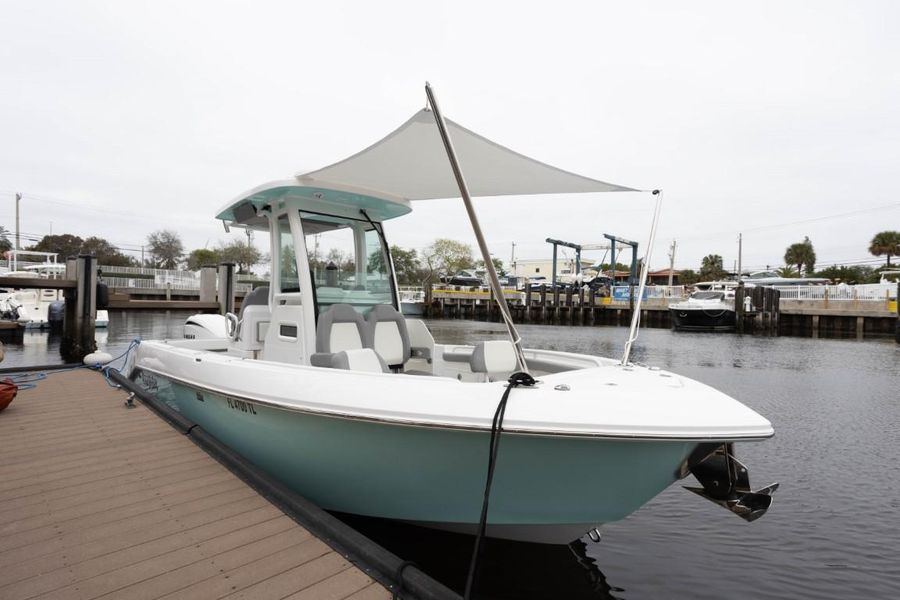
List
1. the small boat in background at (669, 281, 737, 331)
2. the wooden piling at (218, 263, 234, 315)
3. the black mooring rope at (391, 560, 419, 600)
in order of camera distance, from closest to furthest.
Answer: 1. the black mooring rope at (391, 560, 419, 600)
2. the wooden piling at (218, 263, 234, 315)
3. the small boat in background at (669, 281, 737, 331)

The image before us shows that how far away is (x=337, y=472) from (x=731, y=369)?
14.7 metres

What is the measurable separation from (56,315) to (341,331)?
22909 millimetres

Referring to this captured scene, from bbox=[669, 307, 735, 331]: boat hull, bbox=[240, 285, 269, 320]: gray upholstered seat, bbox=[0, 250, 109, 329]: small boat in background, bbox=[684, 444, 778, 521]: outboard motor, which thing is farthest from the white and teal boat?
bbox=[669, 307, 735, 331]: boat hull

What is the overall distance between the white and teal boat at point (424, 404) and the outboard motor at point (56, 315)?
2126 centimetres

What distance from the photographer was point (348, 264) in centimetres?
477

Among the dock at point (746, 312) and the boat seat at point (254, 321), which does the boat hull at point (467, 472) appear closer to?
the boat seat at point (254, 321)

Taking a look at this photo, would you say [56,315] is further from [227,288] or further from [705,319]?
[705,319]

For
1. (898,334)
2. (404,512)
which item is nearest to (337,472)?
(404,512)

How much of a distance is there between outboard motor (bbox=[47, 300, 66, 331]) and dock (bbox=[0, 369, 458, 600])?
20.8m

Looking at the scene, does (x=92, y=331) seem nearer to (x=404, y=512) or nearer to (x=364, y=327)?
(x=364, y=327)

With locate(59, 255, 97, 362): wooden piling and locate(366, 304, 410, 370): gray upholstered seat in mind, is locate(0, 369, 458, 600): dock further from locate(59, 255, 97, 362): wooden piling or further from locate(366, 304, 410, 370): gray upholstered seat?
locate(59, 255, 97, 362): wooden piling

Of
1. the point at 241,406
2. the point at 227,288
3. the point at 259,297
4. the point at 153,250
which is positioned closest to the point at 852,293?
the point at 227,288

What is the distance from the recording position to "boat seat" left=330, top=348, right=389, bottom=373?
3.35 metres

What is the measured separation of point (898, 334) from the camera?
2300 centimetres
